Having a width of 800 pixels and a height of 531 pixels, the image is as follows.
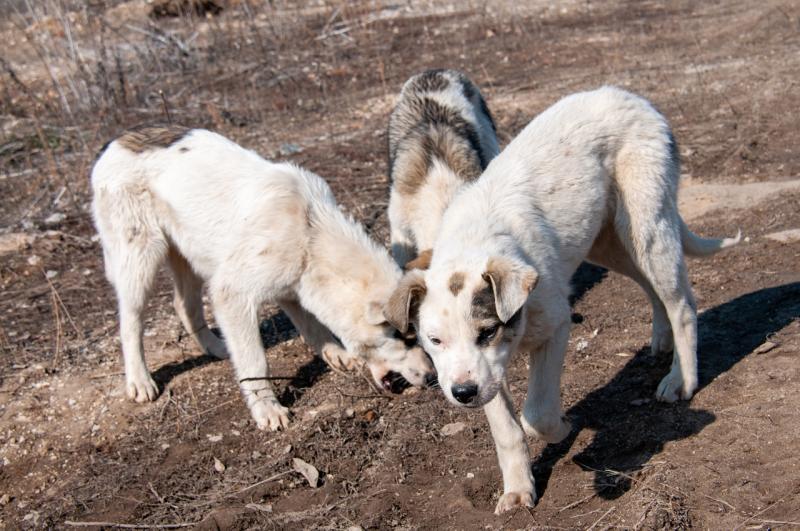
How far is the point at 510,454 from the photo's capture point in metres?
4.46

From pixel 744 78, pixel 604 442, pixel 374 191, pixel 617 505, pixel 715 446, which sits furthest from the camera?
pixel 744 78

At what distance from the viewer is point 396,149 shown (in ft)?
22.9

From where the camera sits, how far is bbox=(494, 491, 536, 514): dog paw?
4438 mm

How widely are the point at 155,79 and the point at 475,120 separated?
7.81 meters

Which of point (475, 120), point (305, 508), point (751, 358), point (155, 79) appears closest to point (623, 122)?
point (751, 358)

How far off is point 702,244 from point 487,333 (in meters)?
2.04

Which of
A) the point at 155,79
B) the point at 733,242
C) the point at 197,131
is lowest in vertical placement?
the point at 155,79

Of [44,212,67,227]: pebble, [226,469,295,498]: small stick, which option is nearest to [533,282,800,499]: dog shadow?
[226,469,295,498]: small stick

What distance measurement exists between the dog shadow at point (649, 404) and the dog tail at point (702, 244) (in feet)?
2.00

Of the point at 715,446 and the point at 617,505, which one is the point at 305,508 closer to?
the point at 617,505

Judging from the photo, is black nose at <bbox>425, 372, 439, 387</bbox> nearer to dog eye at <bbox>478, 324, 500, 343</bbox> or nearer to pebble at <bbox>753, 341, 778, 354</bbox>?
dog eye at <bbox>478, 324, 500, 343</bbox>

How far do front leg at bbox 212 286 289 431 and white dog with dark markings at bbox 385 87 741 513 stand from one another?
1595 mm

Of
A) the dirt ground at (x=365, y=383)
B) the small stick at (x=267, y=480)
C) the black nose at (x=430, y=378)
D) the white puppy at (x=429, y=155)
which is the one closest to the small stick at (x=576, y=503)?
the dirt ground at (x=365, y=383)

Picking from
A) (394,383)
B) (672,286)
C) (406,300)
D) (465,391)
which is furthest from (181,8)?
(465,391)
